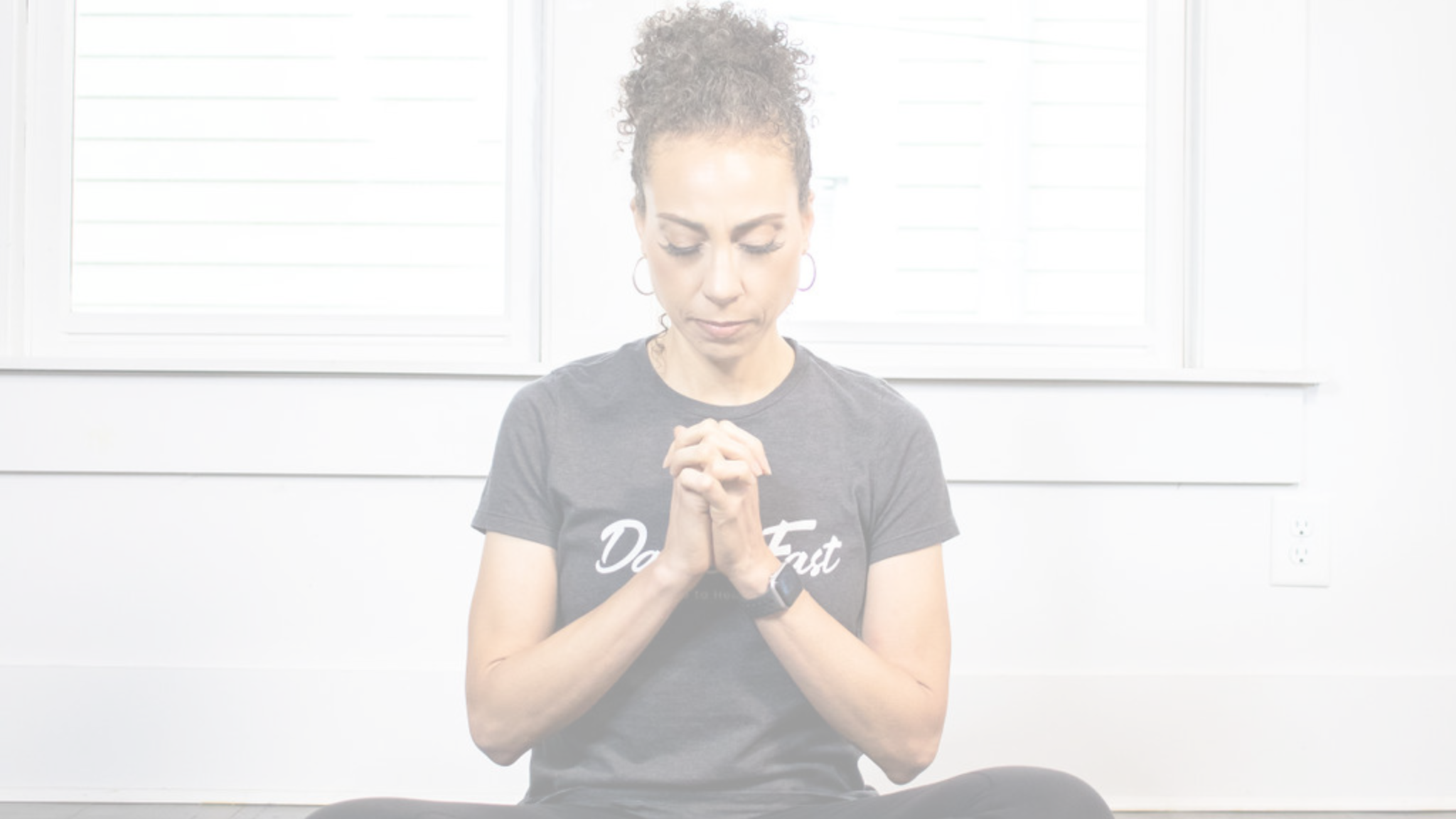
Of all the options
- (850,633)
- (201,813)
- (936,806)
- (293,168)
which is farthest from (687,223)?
(201,813)

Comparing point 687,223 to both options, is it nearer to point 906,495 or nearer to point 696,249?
point 696,249

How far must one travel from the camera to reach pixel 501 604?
0.97 m

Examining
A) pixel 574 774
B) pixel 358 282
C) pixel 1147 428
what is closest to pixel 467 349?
pixel 358 282

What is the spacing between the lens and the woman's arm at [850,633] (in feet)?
2.81

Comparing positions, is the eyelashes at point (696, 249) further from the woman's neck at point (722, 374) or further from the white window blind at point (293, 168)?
the white window blind at point (293, 168)

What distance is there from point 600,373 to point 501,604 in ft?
0.80

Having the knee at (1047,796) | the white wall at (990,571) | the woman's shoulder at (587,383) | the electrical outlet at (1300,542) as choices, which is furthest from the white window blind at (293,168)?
the electrical outlet at (1300,542)

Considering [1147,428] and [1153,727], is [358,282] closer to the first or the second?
[1147,428]

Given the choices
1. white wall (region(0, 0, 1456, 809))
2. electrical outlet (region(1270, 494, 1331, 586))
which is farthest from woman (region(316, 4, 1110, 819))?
electrical outlet (region(1270, 494, 1331, 586))

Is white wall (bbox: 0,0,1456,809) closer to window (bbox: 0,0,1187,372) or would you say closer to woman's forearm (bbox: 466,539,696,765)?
window (bbox: 0,0,1187,372)

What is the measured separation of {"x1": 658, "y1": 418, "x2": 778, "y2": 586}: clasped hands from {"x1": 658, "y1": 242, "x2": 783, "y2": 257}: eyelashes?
17 cm

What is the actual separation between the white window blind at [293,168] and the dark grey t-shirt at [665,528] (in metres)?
0.82

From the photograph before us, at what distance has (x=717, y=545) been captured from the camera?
88cm

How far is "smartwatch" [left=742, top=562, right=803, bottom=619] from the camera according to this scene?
2.89ft
